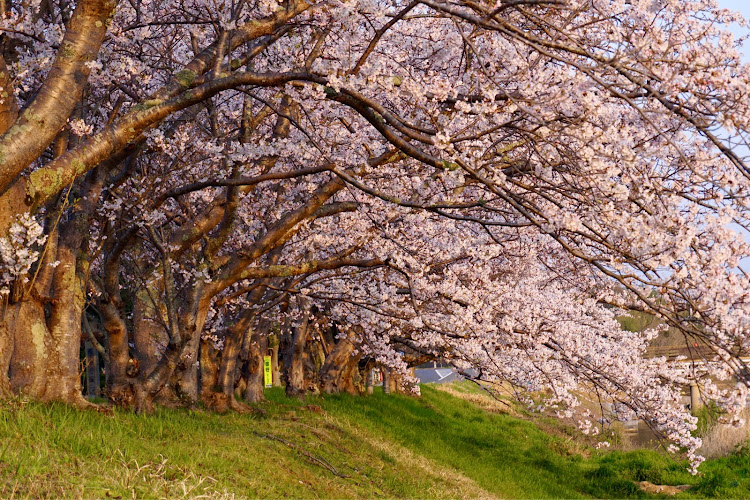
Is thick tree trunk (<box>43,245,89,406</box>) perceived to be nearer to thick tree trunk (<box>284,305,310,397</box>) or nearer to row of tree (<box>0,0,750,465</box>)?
row of tree (<box>0,0,750,465</box>)

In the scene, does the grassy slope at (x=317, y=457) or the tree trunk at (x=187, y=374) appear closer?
the grassy slope at (x=317, y=457)

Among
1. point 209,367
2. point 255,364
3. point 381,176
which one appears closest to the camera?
point 381,176

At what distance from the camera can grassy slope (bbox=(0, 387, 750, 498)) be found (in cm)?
629

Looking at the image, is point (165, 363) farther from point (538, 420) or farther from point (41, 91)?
point (538, 420)

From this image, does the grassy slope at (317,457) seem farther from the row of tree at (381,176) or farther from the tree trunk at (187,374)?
the row of tree at (381,176)

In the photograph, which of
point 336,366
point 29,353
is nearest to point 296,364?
point 336,366

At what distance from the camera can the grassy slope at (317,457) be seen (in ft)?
20.6

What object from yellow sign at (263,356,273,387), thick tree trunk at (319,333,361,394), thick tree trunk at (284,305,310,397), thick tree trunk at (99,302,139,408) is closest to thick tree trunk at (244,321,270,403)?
thick tree trunk at (284,305,310,397)

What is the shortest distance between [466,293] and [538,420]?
69.0 feet

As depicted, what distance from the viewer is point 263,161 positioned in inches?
402

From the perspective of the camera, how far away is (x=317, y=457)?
429 inches

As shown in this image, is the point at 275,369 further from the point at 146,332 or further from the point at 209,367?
the point at 146,332

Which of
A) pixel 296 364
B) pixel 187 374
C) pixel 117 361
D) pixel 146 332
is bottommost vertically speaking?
pixel 187 374

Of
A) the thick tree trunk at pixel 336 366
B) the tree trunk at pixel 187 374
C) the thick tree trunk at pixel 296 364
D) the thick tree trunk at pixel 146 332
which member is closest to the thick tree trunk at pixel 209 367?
the thick tree trunk at pixel 146 332
